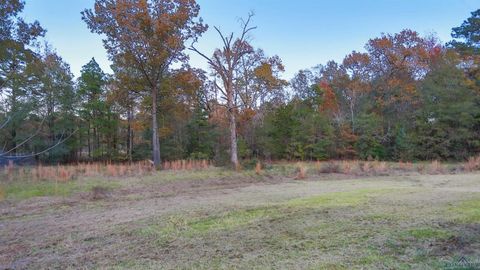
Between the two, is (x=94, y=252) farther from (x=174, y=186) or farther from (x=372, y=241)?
(x=174, y=186)

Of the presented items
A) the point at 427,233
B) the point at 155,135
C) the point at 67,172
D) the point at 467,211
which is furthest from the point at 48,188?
the point at 467,211

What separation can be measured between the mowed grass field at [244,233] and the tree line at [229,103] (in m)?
11.8

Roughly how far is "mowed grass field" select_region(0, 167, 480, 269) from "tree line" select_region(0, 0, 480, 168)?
38.8 ft

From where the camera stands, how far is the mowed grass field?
324 cm

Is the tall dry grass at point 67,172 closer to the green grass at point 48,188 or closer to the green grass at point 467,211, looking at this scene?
the green grass at point 48,188

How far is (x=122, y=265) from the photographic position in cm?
332

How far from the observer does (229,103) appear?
701 inches

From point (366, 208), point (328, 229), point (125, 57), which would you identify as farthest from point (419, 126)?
point (328, 229)

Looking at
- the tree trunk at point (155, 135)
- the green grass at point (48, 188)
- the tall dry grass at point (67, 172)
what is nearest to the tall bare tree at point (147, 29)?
the tree trunk at point (155, 135)

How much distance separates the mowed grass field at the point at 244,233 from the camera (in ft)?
10.6

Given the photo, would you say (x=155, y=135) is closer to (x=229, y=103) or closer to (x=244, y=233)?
(x=229, y=103)

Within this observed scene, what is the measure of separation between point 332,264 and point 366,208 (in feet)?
8.85

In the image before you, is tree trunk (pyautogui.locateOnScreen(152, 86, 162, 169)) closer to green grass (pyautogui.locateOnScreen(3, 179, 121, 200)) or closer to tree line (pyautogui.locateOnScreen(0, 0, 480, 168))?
tree line (pyautogui.locateOnScreen(0, 0, 480, 168))

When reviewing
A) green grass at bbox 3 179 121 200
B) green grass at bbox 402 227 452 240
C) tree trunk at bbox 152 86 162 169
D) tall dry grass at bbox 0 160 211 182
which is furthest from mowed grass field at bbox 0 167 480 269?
tree trunk at bbox 152 86 162 169
